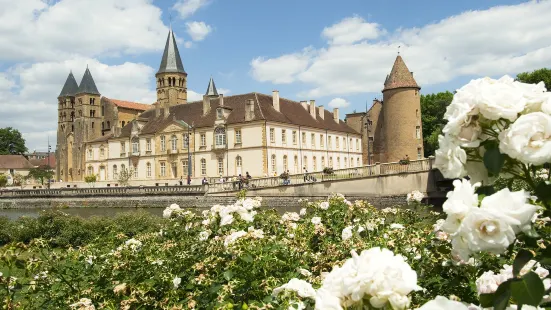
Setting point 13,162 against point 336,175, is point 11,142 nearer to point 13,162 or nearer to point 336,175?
point 13,162

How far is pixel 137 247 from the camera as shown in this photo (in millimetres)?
5840

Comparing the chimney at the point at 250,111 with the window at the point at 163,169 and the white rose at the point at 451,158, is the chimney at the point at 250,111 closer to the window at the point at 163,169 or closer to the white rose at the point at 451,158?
the window at the point at 163,169

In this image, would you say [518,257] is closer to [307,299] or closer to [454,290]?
[307,299]

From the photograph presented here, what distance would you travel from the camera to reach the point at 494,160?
1.83m

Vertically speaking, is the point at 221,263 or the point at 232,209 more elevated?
the point at 232,209

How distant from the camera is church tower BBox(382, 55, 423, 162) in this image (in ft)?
157

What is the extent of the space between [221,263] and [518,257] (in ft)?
9.53

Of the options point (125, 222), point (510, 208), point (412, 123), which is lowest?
point (125, 222)

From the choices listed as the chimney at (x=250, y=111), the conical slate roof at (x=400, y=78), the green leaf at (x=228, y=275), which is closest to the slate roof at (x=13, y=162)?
the chimney at (x=250, y=111)

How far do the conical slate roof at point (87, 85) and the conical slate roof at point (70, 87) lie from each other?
740cm

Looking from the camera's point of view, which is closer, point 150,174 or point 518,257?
point 518,257

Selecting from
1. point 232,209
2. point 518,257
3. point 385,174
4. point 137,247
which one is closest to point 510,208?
point 518,257

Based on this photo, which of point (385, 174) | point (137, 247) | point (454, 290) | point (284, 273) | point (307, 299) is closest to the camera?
point (307, 299)

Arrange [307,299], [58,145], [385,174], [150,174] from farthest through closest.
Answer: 1. [58,145]
2. [150,174]
3. [385,174]
4. [307,299]
